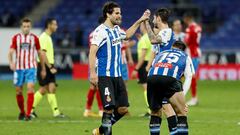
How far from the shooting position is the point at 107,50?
41.1 feet

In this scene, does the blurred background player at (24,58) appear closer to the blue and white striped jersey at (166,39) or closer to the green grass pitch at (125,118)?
the green grass pitch at (125,118)

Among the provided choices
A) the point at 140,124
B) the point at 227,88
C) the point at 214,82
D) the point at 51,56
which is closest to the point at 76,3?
the point at 214,82

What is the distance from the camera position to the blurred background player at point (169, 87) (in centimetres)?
1199

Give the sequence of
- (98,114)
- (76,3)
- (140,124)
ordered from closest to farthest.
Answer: (140,124), (98,114), (76,3)

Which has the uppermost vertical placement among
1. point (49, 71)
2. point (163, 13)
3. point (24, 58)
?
point (163, 13)

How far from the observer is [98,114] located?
715 inches

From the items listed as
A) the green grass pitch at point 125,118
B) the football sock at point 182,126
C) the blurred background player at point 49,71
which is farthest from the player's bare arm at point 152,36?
the blurred background player at point 49,71

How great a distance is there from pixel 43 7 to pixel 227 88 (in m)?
18.1

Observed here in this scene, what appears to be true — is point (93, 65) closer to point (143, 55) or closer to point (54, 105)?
point (54, 105)

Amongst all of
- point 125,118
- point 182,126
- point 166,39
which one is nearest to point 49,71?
point 125,118

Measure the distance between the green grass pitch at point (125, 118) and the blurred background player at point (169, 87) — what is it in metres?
1.91

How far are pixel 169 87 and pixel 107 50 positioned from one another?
125 centimetres

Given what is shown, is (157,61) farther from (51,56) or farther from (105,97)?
(51,56)

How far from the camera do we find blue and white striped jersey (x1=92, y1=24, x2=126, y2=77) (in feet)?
40.9
